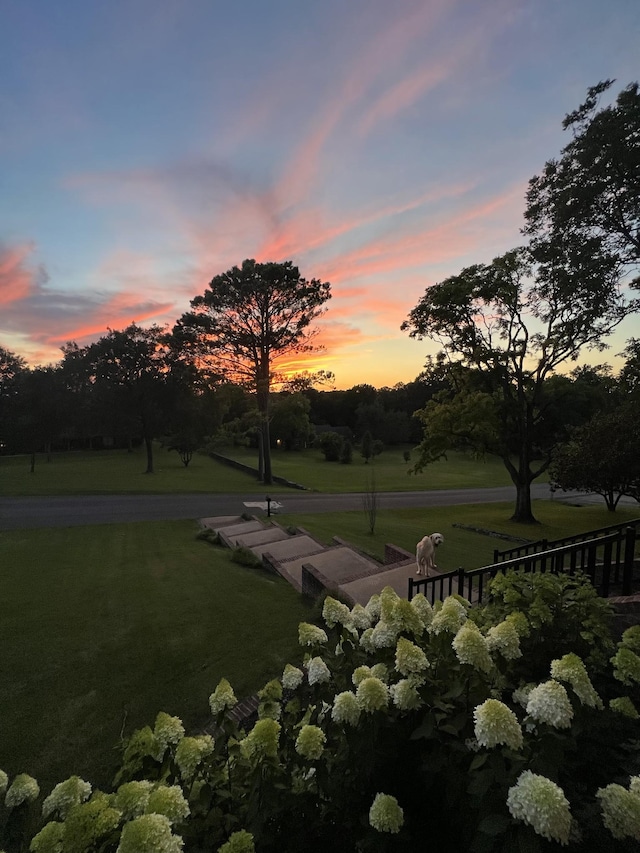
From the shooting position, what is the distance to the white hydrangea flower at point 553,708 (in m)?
1.74

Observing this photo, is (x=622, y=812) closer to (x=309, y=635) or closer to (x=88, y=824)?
(x=309, y=635)

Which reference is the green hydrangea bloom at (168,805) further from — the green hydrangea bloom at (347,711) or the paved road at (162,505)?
the paved road at (162,505)

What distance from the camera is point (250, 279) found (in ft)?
88.8

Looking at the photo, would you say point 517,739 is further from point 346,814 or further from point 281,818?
point 281,818

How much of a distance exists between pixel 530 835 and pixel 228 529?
1511 cm

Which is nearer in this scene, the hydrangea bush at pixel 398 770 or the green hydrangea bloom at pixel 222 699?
the hydrangea bush at pixel 398 770

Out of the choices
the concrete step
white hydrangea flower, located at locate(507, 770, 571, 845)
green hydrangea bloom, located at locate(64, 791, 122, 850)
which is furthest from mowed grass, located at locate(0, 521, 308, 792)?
white hydrangea flower, located at locate(507, 770, 571, 845)

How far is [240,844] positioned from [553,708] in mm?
1344

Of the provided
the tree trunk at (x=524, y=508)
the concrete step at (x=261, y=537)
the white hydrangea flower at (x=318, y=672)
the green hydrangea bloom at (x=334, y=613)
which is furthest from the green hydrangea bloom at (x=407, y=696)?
the tree trunk at (x=524, y=508)

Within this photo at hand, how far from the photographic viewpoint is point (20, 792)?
6.55 feet

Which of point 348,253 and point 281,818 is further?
point 348,253

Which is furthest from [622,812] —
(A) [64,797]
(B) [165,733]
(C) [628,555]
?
(C) [628,555]

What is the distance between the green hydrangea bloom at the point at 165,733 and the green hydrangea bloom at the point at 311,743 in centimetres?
71

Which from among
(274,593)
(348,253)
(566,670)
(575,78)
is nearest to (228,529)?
(274,593)
